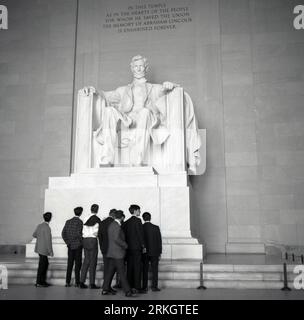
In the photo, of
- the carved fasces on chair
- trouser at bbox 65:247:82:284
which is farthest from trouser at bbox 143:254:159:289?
the carved fasces on chair

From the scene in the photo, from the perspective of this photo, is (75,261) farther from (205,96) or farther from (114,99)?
(205,96)

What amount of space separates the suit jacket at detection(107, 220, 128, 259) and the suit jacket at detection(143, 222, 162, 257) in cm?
41

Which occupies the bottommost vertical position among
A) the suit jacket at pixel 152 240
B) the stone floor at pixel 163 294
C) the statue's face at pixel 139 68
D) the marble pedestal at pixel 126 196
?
the stone floor at pixel 163 294

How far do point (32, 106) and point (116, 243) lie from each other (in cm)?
695

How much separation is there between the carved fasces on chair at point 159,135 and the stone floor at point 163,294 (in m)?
3.18

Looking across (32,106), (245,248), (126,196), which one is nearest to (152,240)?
(126,196)

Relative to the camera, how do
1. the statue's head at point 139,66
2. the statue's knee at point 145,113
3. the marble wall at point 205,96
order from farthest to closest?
the marble wall at point 205,96, the statue's head at point 139,66, the statue's knee at point 145,113

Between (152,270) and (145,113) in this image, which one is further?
(145,113)

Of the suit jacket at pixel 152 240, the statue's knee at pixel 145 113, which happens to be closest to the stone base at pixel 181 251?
the suit jacket at pixel 152 240

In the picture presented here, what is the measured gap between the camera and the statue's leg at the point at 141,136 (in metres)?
8.08

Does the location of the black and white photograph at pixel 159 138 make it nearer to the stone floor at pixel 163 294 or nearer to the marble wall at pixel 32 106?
the marble wall at pixel 32 106

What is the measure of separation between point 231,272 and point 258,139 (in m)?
4.91

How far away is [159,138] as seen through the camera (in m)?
8.38

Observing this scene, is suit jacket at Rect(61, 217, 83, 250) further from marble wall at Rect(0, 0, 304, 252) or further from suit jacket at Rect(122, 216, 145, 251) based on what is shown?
marble wall at Rect(0, 0, 304, 252)
